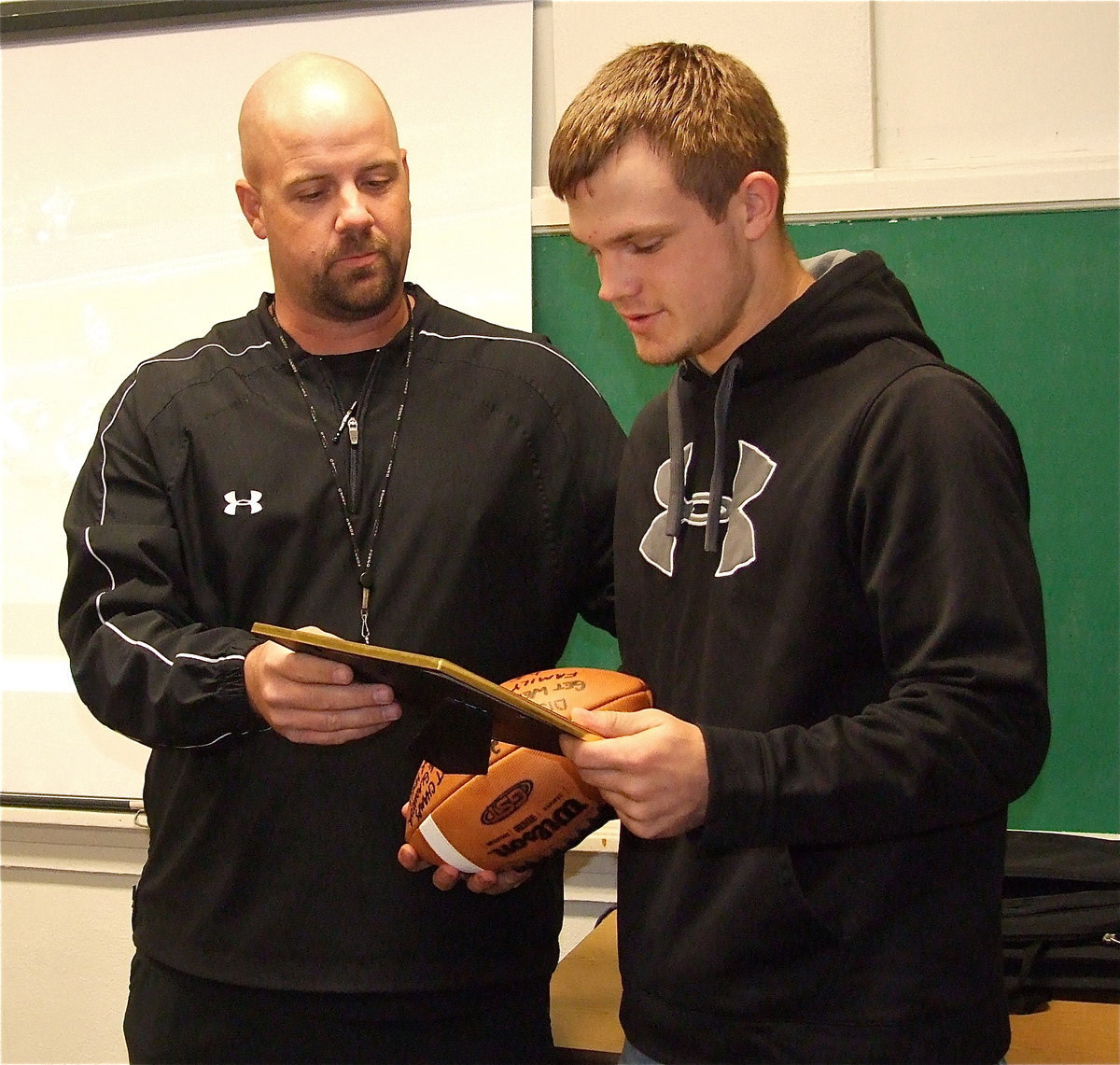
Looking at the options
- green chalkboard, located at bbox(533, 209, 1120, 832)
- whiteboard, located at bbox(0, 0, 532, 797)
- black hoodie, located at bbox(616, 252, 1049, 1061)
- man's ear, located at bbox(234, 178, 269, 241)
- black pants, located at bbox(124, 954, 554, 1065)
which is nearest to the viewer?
black hoodie, located at bbox(616, 252, 1049, 1061)

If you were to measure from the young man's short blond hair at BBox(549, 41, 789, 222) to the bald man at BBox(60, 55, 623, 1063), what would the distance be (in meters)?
0.50

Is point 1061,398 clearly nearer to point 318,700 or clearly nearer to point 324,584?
point 324,584

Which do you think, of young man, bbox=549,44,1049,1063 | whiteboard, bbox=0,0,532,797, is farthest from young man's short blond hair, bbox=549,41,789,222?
whiteboard, bbox=0,0,532,797

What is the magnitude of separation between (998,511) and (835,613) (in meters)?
0.18

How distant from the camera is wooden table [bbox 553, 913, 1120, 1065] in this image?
70.4 inches

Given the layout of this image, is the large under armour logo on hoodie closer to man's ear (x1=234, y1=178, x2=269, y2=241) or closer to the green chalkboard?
man's ear (x1=234, y1=178, x2=269, y2=241)

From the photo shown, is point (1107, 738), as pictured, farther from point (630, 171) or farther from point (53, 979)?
point (53, 979)

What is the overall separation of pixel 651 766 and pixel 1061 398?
162 cm

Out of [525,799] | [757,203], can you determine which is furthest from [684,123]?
[525,799]

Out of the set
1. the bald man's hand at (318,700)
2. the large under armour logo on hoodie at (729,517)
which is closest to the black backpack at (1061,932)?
the large under armour logo on hoodie at (729,517)

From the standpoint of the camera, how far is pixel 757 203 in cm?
139

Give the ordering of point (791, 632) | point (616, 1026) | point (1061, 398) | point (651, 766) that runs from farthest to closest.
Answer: point (1061, 398) < point (616, 1026) < point (791, 632) < point (651, 766)

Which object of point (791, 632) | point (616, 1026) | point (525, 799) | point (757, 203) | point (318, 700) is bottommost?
point (616, 1026)

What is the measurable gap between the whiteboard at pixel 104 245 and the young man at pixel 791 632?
1.38m
